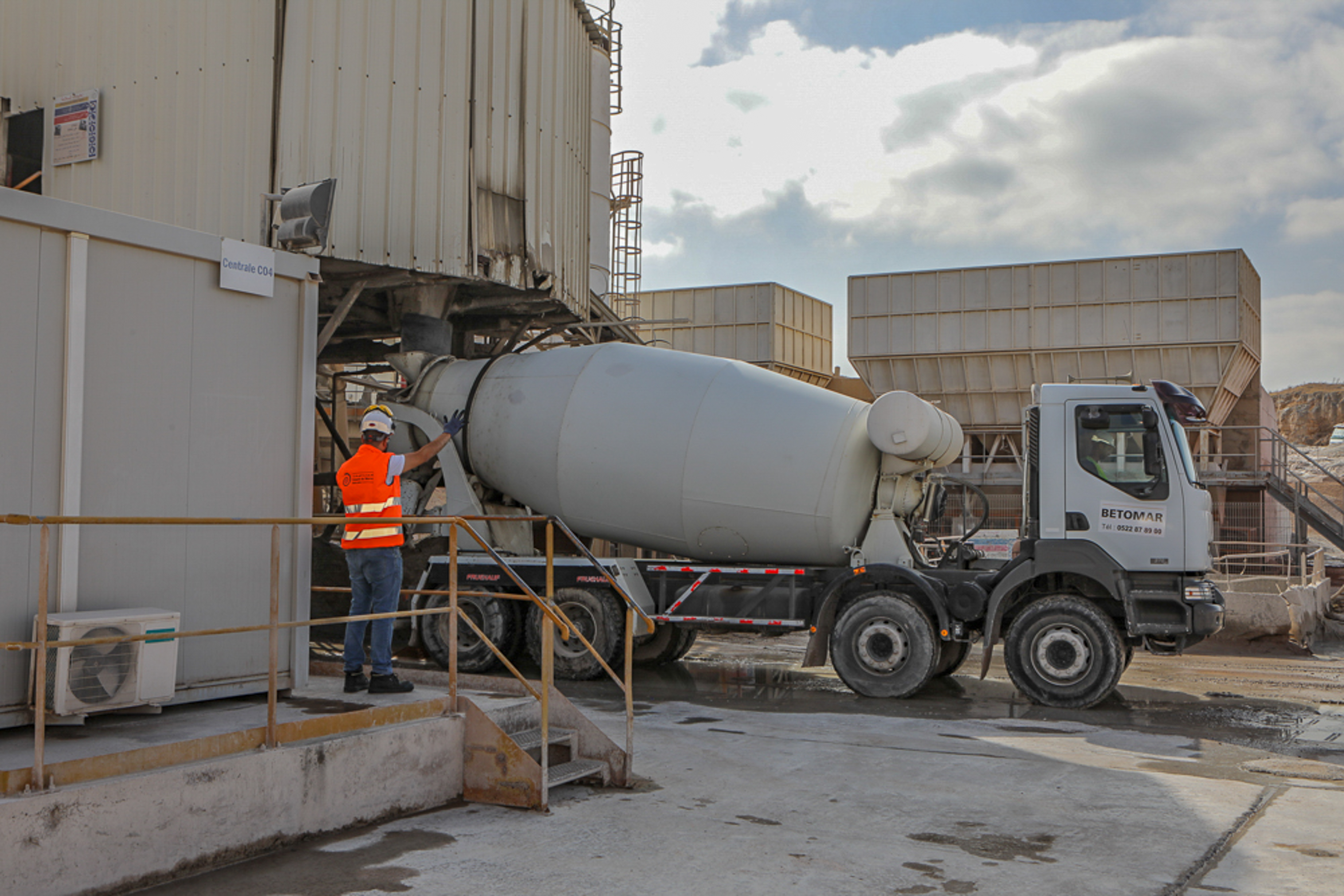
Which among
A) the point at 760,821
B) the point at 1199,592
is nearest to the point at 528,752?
the point at 760,821

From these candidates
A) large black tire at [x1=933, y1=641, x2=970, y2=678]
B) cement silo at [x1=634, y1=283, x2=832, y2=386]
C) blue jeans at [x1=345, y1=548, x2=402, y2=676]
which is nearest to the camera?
blue jeans at [x1=345, y1=548, x2=402, y2=676]

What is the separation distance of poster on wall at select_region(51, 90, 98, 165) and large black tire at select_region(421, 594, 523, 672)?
19.5 feet

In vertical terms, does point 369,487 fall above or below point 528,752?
above

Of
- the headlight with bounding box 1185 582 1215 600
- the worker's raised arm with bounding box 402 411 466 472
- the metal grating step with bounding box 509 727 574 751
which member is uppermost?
the worker's raised arm with bounding box 402 411 466 472

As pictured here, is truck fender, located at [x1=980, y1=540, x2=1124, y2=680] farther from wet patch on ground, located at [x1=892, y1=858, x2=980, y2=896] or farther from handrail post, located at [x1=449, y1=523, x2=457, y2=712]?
handrail post, located at [x1=449, y1=523, x2=457, y2=712]

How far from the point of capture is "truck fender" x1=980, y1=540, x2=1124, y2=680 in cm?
1107

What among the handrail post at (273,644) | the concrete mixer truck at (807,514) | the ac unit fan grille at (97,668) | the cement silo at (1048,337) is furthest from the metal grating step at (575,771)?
the cement silo at (1048,337)

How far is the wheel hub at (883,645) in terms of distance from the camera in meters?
11.6

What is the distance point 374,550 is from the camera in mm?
7641

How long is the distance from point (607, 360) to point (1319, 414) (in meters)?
53.4

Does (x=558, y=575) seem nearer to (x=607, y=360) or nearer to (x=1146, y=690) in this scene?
(x=607, y=360)

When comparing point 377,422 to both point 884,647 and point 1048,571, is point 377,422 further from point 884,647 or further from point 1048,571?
point 1048,571

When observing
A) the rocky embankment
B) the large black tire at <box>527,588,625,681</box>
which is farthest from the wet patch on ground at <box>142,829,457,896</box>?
the rocky embankment

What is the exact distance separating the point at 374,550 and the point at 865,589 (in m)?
5.96
